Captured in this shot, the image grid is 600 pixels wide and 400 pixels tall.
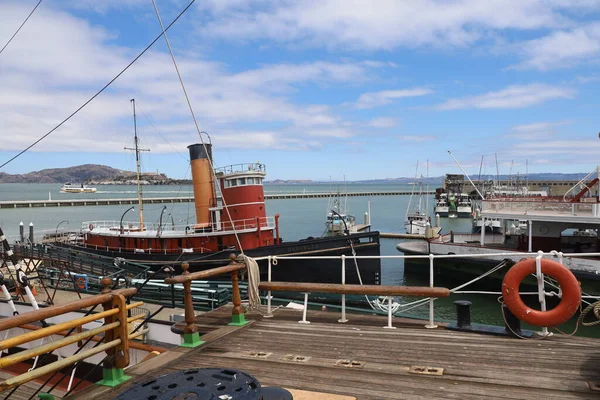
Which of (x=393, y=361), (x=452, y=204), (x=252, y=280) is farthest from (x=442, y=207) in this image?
(x=393, y=361)

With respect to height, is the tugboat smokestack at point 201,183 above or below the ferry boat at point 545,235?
above

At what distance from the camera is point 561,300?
5266 mm

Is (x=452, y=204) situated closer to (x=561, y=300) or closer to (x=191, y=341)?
(x=561, y=300)

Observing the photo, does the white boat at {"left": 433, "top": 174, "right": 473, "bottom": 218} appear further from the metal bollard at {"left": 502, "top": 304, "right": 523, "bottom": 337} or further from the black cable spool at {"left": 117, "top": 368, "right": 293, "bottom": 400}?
the black cable spool at {"left": 117, "top": 368, "right": 293, "bottom": 400}

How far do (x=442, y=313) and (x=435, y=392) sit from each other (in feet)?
55.2

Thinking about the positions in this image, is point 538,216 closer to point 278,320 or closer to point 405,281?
point 405,281

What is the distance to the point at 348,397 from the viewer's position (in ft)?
12.9

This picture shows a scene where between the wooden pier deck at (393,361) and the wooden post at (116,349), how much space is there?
18 cm

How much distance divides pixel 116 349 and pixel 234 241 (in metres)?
16.1

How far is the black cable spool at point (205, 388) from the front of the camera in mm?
3225

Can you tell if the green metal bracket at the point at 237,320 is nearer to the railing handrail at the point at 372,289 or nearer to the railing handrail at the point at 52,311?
the railing handrail at the point at 372,289

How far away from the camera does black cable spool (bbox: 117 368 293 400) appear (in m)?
3.22

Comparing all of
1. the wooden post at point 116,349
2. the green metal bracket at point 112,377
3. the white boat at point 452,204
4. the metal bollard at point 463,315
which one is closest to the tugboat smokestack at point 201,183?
the metal bollard at point 463,315

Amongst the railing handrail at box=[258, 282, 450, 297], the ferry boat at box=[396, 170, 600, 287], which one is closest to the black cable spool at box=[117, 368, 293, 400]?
the railing handrail at box=[258, 282, 450, 297]
